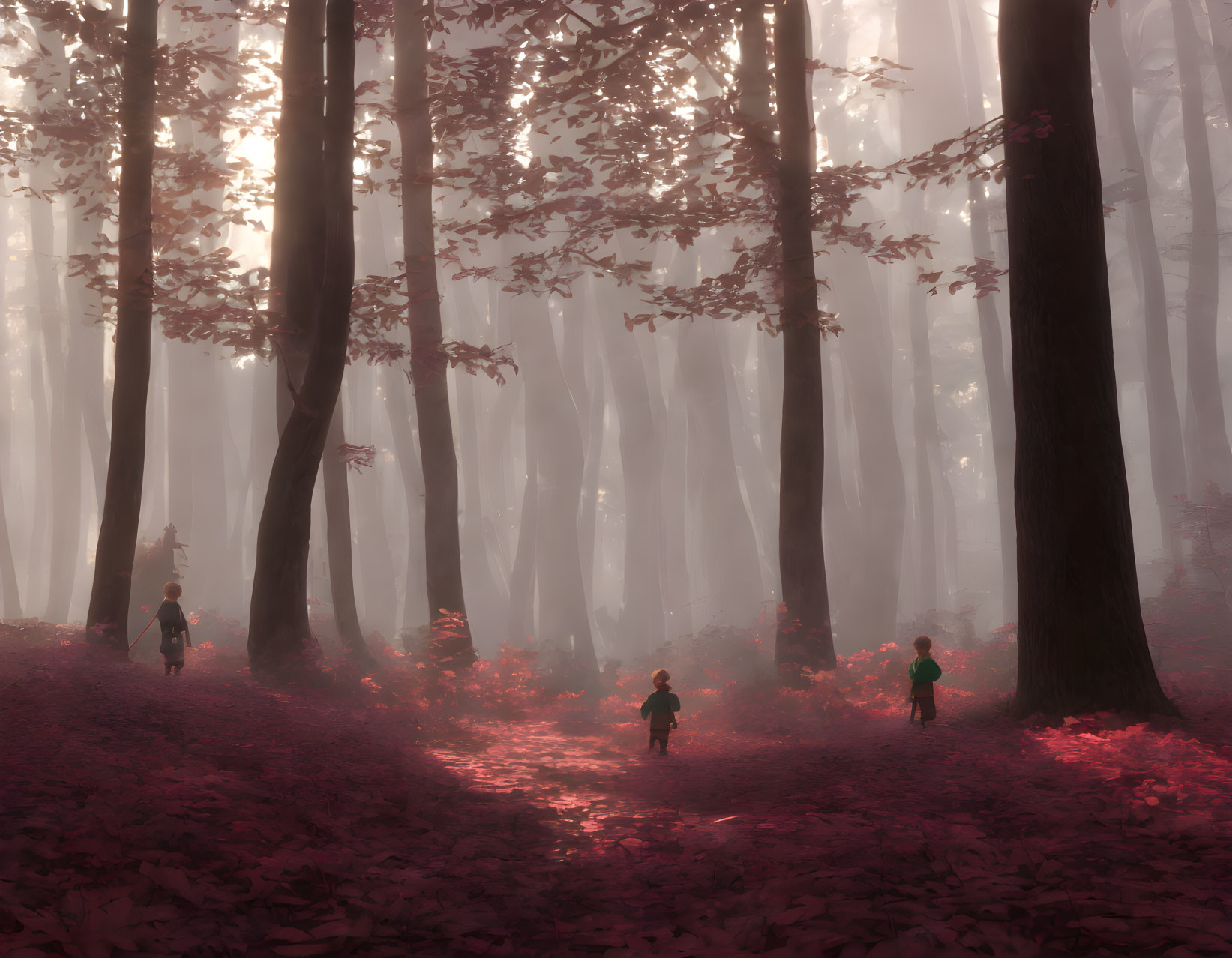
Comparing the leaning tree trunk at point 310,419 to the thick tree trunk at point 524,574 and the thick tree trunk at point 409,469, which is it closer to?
the thick tree trunk at point 524,574

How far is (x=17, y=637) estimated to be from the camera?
12.8 metres

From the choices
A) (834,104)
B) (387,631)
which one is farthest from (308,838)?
(834,104)

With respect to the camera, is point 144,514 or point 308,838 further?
point 144,514

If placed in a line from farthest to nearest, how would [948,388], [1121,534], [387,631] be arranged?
[948,388] < [387,631] < [1121,534]

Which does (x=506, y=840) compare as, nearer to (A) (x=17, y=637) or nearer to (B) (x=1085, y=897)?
(B) (x=1085, y=897)

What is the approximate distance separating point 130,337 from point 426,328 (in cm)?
423

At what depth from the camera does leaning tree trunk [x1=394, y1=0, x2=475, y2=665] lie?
43.0ft

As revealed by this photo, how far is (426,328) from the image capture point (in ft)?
43.5

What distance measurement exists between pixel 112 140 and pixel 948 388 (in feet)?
122

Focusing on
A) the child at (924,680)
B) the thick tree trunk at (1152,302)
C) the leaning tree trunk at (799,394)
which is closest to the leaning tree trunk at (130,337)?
the leaning tree trunk at (799,394)

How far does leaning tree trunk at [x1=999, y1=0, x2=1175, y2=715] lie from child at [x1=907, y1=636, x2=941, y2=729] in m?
1.01

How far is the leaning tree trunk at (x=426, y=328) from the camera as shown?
1310cm

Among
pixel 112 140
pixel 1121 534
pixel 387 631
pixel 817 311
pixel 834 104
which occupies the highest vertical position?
pixel 834 104

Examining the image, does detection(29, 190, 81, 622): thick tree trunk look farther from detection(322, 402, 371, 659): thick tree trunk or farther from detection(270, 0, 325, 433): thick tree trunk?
detection(270, 0, 325, 433): thick tree trunk
